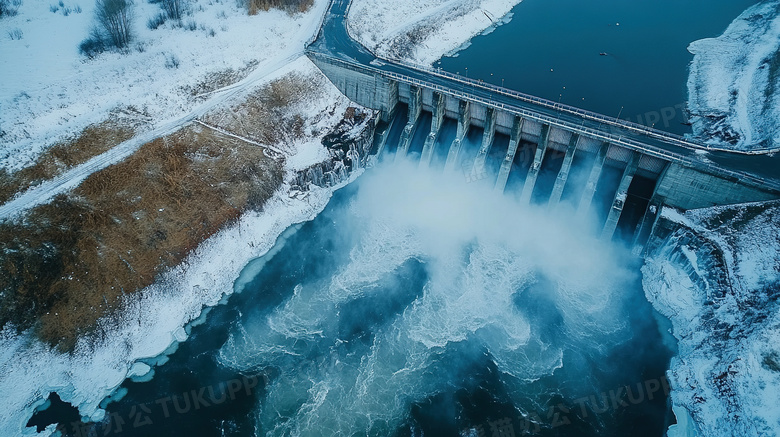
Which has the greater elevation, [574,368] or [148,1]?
[148,1]

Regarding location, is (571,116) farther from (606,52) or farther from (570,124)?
(606,52)

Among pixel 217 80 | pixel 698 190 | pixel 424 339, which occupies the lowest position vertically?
pixel 424 339

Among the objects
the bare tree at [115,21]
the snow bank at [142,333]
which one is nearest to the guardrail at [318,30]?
the snow bank at [142,333]

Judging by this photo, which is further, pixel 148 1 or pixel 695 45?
pixel 695 45

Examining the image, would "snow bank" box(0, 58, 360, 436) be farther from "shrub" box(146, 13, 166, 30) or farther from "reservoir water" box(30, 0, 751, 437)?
"shrub" box(146, 13, 166, 30)

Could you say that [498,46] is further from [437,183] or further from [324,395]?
[324,395]

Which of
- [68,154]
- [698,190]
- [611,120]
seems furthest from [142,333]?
[698,190]

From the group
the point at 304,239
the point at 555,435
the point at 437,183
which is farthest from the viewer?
the point at 437,183

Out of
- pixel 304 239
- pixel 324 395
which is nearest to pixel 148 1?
pixel 304 239
